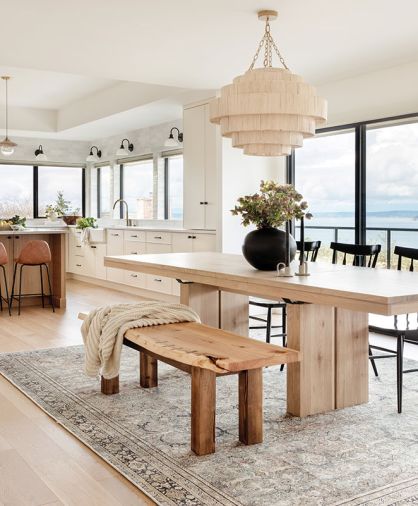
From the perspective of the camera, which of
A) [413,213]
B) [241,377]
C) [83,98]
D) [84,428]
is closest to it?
[241,377]

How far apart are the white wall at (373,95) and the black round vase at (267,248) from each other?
2267mm

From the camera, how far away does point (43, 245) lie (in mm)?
6594

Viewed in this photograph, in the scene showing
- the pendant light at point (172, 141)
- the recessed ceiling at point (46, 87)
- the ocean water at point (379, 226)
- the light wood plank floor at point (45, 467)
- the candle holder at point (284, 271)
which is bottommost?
the light wood plank floor at point (45, 467)

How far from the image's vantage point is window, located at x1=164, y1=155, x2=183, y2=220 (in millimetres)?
8414

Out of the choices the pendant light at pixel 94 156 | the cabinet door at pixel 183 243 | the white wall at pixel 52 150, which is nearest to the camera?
the cabinet door at pixel 183 243

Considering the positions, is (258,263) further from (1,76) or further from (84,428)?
(1,76)

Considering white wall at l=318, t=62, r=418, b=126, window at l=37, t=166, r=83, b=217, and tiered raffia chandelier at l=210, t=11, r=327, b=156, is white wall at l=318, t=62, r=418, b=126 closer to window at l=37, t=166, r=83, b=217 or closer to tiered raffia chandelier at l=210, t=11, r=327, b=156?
tiered raffia chandelier at l=210, t=11, r=327, b=156

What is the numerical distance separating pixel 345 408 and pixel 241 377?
863 millimetres

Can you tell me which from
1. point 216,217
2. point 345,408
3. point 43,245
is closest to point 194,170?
point 216,217

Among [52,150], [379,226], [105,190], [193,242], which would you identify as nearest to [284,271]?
[379,226]

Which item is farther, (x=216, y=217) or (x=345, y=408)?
(x=216, y=217)

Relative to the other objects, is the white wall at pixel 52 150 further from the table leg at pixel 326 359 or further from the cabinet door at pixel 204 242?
the table leg at pixel 326 359

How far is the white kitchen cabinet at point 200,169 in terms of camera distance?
21.3 ft

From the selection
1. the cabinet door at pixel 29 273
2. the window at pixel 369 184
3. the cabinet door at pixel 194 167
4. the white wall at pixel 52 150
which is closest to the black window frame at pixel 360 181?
the window at pixel 369 184
